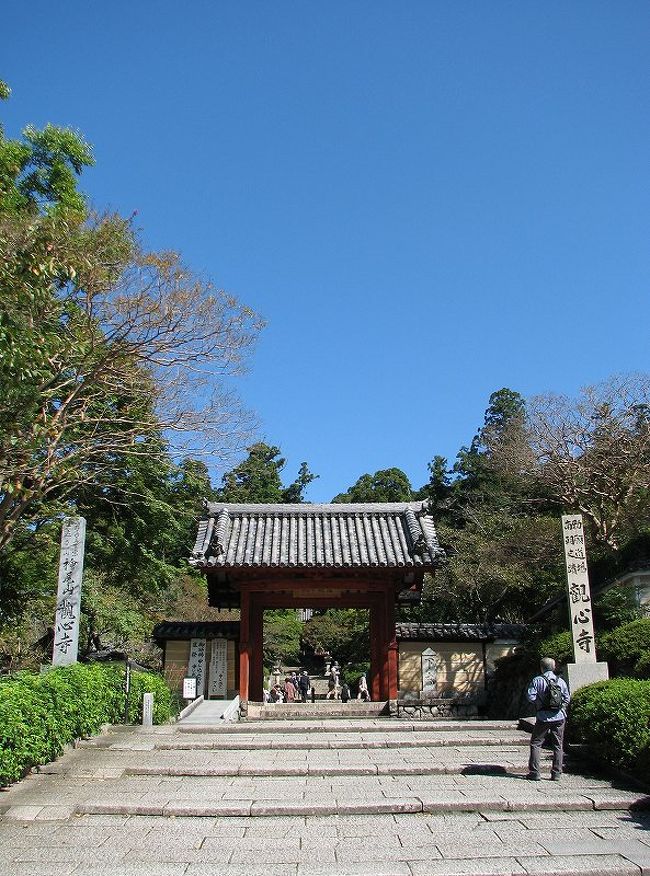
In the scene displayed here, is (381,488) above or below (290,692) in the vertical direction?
above

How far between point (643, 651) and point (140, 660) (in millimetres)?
19941

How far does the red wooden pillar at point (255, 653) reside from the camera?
17.3 m

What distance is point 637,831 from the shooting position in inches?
270

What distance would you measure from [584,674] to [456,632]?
31.9ft

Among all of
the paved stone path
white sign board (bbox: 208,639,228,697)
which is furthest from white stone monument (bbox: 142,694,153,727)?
white sign board (bbox: 208,639,228,697)

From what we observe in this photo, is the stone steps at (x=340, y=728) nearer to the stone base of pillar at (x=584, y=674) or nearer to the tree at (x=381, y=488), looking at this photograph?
the stone base of pillar at (x=584, y=674)

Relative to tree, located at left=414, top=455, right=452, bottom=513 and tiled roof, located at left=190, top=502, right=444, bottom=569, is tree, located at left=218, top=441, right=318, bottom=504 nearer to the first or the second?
tree, located at left=414, top=455, right=452, bottom=513

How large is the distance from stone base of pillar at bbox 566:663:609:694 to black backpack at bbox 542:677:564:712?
3.26 metres

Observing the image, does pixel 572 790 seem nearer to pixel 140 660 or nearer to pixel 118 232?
pixel 118 232

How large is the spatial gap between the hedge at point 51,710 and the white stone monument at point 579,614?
782 cm

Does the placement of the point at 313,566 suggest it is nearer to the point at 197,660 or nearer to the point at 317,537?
the point at 317,537

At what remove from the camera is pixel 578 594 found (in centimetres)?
1239

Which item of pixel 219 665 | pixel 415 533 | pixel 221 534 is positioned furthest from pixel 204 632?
pixel 415 533

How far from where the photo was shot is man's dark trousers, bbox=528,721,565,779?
8.69m
